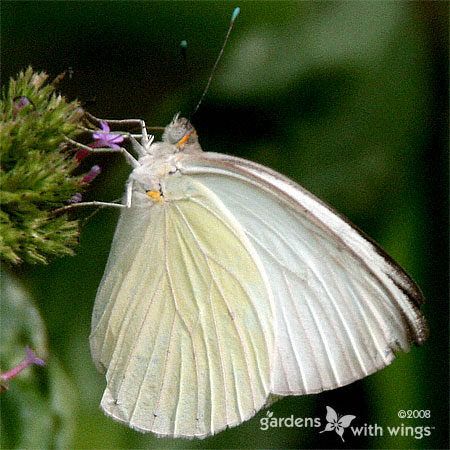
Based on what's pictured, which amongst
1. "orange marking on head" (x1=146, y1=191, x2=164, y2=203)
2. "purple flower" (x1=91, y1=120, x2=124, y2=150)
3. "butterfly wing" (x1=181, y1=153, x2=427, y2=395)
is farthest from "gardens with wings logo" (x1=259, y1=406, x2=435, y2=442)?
"purple flower" (x1=91, y1=120, x2=124, y2=150)

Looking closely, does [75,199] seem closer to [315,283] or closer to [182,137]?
[182,137]

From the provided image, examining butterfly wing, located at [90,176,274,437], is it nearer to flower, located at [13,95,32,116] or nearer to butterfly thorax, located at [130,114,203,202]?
butterfly thorax, located at [130,114,203,202]

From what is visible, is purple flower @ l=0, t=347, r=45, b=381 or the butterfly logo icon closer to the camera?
purple flower @ l=0, t=347, r=45, b=381

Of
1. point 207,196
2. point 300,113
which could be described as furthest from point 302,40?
point 207,196

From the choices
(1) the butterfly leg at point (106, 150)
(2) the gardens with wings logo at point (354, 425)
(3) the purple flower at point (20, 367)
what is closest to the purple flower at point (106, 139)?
(1) the butterfly leg at point (106, 150)

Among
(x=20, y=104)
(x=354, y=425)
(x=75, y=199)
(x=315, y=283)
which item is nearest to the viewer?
(x=20, y=104)

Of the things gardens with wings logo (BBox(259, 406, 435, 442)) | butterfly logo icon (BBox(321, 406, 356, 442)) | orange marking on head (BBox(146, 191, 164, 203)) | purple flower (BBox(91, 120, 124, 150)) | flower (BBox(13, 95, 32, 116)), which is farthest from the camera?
butterfly logo icon (BBox(321, 406, 356, 442))

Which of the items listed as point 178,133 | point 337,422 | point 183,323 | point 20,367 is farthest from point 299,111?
point 20,367
